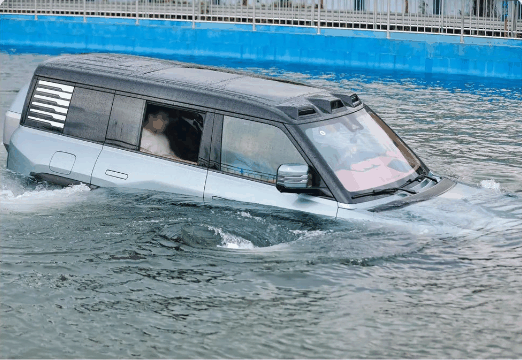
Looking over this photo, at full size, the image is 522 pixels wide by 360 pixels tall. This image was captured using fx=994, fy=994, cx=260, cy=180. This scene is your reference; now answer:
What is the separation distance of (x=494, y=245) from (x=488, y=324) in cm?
124

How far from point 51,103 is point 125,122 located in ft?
3.09

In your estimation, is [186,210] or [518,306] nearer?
[518,306]

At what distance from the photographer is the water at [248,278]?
6.48 meters

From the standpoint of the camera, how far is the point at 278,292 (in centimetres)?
736

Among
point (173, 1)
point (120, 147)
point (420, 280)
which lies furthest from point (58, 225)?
point (173, 1)

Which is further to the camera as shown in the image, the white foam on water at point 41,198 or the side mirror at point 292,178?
the white foam on water at point 41,198

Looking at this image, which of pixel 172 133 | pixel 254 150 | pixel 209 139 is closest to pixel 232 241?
pixel 254 150

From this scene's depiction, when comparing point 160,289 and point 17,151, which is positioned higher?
point 17,151

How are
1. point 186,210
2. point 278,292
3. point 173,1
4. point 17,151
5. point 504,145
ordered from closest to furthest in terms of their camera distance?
point 278,292, point 186,210, point 17,151, point 504,145, point 173,1

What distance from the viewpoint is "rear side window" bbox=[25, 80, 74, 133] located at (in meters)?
9.58

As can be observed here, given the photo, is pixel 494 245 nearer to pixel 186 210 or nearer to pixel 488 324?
pixel 488 324

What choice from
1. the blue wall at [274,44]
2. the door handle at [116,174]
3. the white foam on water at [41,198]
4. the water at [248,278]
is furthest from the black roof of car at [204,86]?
the blue wall at [274,44]

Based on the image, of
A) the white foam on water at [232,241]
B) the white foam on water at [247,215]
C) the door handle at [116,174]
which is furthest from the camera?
the door handle at [116,174]

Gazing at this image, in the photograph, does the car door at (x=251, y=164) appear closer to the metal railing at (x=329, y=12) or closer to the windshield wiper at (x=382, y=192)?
the windshield wiper at (x=382, y=192)
